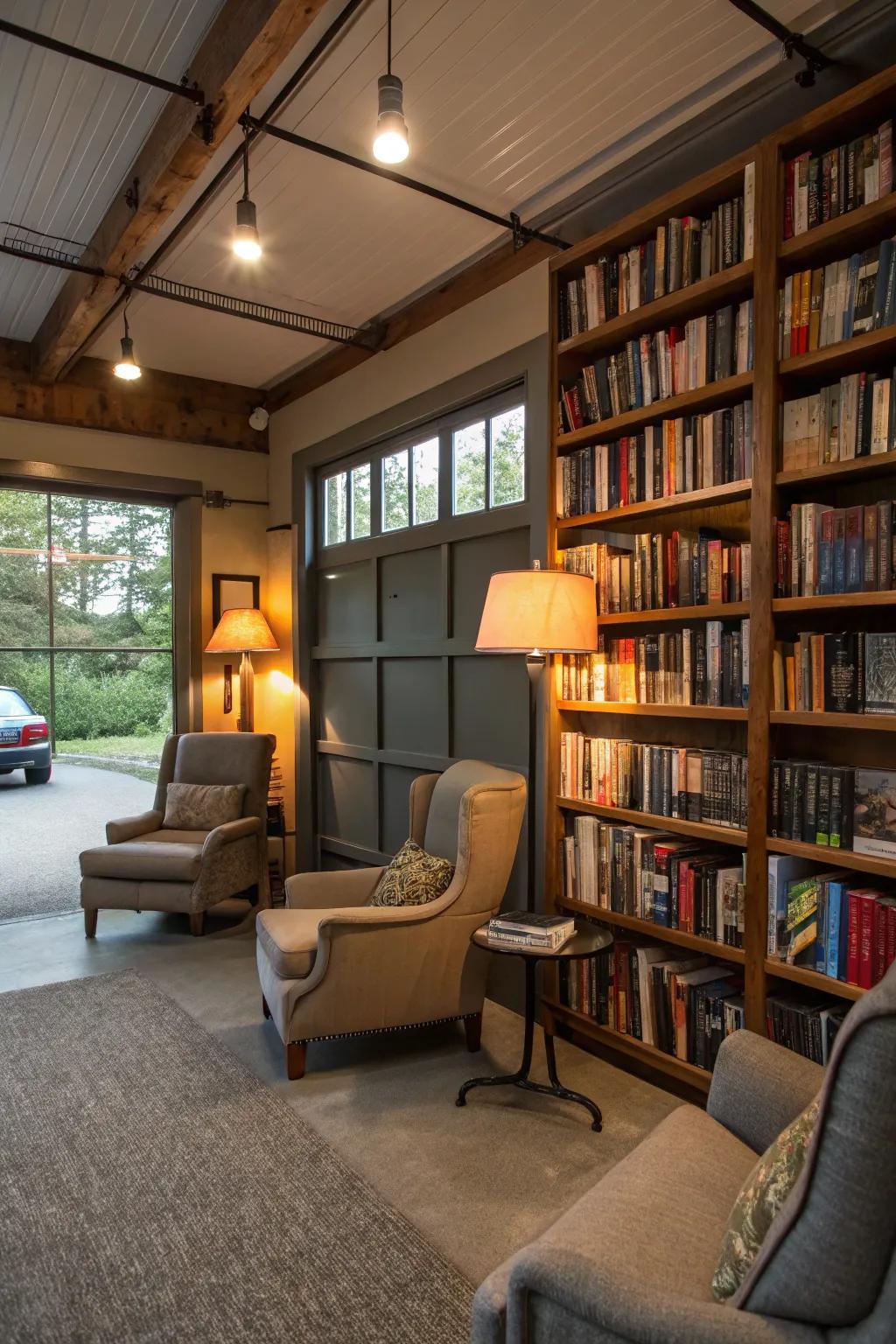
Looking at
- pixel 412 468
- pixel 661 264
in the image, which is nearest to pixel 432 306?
pixel 412 468

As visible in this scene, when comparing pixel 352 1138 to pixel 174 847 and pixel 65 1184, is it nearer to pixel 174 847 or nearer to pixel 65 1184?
pixel 65 1184

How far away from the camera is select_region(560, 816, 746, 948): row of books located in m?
2.55

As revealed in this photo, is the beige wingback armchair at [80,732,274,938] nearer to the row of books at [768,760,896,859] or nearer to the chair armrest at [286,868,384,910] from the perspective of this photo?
the chair armrest at [286,868,384,910]

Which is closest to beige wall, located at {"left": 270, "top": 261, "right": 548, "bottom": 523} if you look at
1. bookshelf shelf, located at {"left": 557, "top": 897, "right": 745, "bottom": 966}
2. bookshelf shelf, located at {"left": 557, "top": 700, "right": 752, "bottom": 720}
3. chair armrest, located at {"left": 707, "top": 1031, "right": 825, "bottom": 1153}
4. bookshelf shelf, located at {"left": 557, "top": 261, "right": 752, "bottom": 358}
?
bookshelf shelf, located at {"left": 557, "top": 261, "right": 752, "bottom": 358}

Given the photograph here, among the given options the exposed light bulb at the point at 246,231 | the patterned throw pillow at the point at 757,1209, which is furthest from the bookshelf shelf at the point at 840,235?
the patterned throw pillow at the point at 757,1209

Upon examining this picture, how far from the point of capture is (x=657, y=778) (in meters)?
2.79

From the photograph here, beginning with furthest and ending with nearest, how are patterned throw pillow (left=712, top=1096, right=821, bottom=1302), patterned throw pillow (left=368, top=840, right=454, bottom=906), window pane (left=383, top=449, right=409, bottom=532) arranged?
window pane (left=383, top=449, right=409, bottom=532) < patterned throw pillow (left=368, top=840, right=454, bottom=906) < patterned throw pillow (left=712, top=1096, right=821, bottom=1302)

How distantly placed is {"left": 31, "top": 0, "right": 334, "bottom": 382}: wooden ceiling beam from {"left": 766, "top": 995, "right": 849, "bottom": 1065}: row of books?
277cm

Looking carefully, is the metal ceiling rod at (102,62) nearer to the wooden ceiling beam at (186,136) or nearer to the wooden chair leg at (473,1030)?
the wooden ceiling beam at (186,136)

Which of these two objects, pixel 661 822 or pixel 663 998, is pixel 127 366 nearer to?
pixel 661 822

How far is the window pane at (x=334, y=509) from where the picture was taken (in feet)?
16.2

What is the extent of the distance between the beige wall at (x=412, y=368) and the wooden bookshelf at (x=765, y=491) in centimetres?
54

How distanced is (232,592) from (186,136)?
3083mm

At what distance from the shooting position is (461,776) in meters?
3.36
